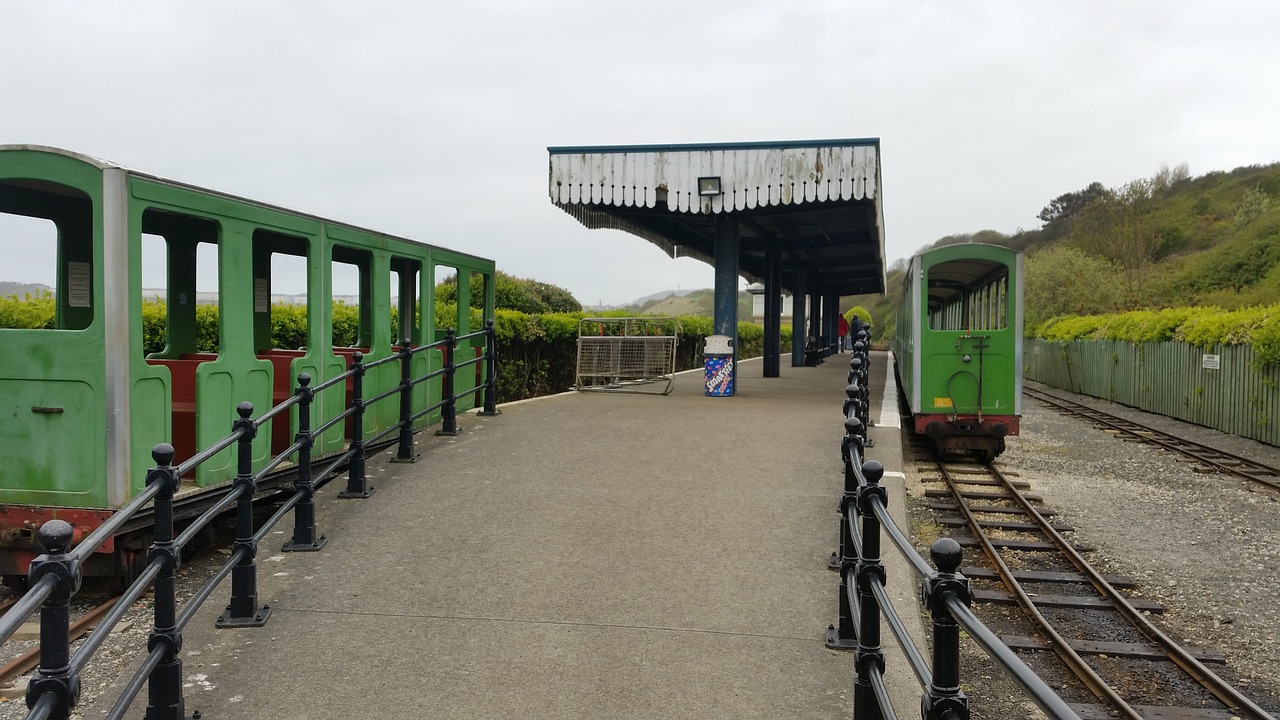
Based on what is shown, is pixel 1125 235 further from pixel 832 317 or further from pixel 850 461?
pixel 850 461

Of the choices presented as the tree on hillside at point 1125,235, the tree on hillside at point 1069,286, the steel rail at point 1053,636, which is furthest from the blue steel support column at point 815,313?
the steel rail at point 1053,636

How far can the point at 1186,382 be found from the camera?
2006 cm

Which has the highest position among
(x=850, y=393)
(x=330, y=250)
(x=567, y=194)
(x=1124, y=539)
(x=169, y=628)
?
(x=567, y=194)

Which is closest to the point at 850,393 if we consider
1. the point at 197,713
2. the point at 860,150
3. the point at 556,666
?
the point at 556,666

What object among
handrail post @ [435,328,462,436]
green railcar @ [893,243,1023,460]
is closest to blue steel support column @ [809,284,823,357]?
green railcar @ [893,243,1023,460]

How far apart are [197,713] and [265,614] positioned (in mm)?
1027

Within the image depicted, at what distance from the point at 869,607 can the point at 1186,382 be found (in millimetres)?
19691

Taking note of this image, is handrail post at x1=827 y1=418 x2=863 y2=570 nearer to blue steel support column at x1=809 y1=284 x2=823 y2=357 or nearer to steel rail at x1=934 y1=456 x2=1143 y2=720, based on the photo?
steel rail at x1=934 y1=456 x2=1143 y2=720

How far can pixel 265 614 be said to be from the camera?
15.6 ft

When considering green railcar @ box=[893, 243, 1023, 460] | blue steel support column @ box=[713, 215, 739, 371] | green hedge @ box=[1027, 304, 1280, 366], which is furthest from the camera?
green hedge @ box=[1027, 304, 1280, 366]

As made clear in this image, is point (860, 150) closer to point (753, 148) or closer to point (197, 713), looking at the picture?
point (753, 148)

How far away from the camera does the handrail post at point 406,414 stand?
7664 millimetres

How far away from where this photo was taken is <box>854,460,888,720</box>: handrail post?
3.56 m

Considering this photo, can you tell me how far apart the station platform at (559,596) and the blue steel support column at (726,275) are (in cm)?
619
